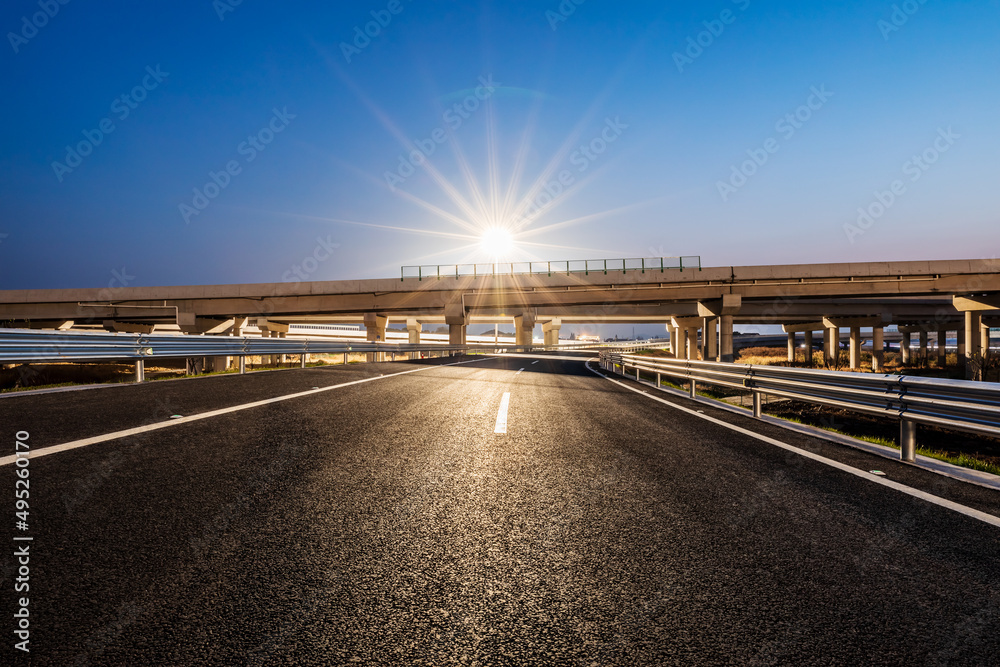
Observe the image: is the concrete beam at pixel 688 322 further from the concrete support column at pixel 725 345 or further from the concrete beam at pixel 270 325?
the concrete beam at pixel 270 325

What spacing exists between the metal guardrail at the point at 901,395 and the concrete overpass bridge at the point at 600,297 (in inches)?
1237

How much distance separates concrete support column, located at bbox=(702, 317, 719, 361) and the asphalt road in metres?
37.2

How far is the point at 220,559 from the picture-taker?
2.67 m

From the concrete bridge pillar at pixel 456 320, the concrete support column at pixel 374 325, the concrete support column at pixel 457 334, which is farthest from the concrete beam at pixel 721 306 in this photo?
the concrete support column at pixel 374 325

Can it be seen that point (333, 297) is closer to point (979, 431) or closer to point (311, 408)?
point (311, 408)

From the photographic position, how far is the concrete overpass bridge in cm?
3484

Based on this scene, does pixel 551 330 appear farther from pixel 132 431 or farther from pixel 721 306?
pixel 132 431

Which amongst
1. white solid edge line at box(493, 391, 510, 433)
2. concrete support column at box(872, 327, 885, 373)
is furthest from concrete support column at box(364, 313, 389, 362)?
concrete support column at box(872, 327, 885, 373)

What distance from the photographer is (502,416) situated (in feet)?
25.2

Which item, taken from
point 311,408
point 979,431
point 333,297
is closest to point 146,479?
point 311,408

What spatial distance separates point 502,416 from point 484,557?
4.89m

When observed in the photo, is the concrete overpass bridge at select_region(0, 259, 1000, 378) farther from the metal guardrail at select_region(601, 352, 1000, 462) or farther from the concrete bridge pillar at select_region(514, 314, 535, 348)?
the metal guardrail at select_region(601, 352, 1000, 462)

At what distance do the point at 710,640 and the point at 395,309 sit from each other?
43.7 meters

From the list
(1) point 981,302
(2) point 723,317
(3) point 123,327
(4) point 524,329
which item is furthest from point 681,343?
(3) point 123,327
